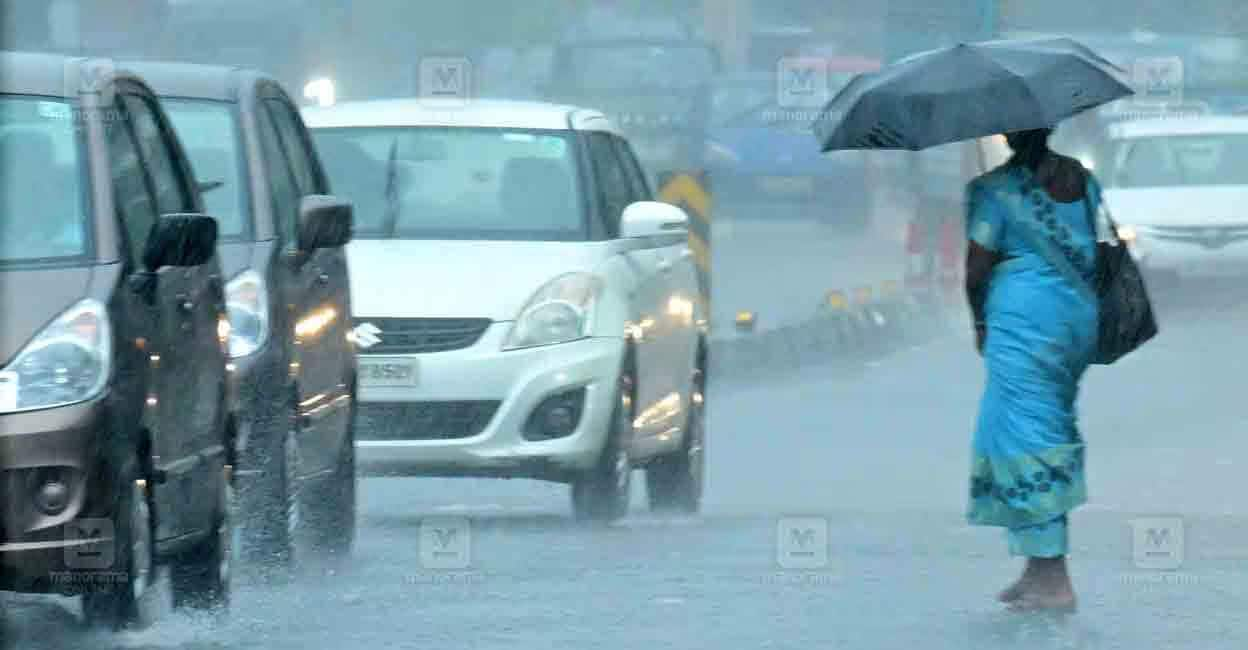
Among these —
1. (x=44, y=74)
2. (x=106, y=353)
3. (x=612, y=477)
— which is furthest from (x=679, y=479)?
(x=106, y=353)

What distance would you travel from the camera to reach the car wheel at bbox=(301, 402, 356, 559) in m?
10.8

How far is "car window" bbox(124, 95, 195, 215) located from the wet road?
1.14 m

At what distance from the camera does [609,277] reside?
12258mm

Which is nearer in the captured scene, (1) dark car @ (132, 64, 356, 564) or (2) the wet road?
(2) the wet road

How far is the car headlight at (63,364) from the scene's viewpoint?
737 centimetres

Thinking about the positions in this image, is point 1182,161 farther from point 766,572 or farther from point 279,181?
point 766,572

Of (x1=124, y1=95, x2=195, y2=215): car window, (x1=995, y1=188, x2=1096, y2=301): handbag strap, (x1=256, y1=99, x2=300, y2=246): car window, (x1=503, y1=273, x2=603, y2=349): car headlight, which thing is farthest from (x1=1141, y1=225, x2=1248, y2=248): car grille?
(x1=124, y1=95, x2=195, y2=215): car window

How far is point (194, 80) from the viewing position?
443 inches

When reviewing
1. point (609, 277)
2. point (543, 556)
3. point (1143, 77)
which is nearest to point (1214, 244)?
point (1143, 77)

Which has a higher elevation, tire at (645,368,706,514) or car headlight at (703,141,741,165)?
tire at (645,368,706,514)

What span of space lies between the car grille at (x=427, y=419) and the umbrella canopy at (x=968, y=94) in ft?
9.43

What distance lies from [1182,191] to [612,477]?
1622cm

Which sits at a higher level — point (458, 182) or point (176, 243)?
point (176, 243)

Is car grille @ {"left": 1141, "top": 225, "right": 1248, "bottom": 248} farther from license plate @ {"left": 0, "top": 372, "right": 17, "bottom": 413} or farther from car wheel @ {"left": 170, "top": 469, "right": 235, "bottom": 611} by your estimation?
license plate @ {"left": 0, "top": 372, "right": 17, "bottom": 413}
